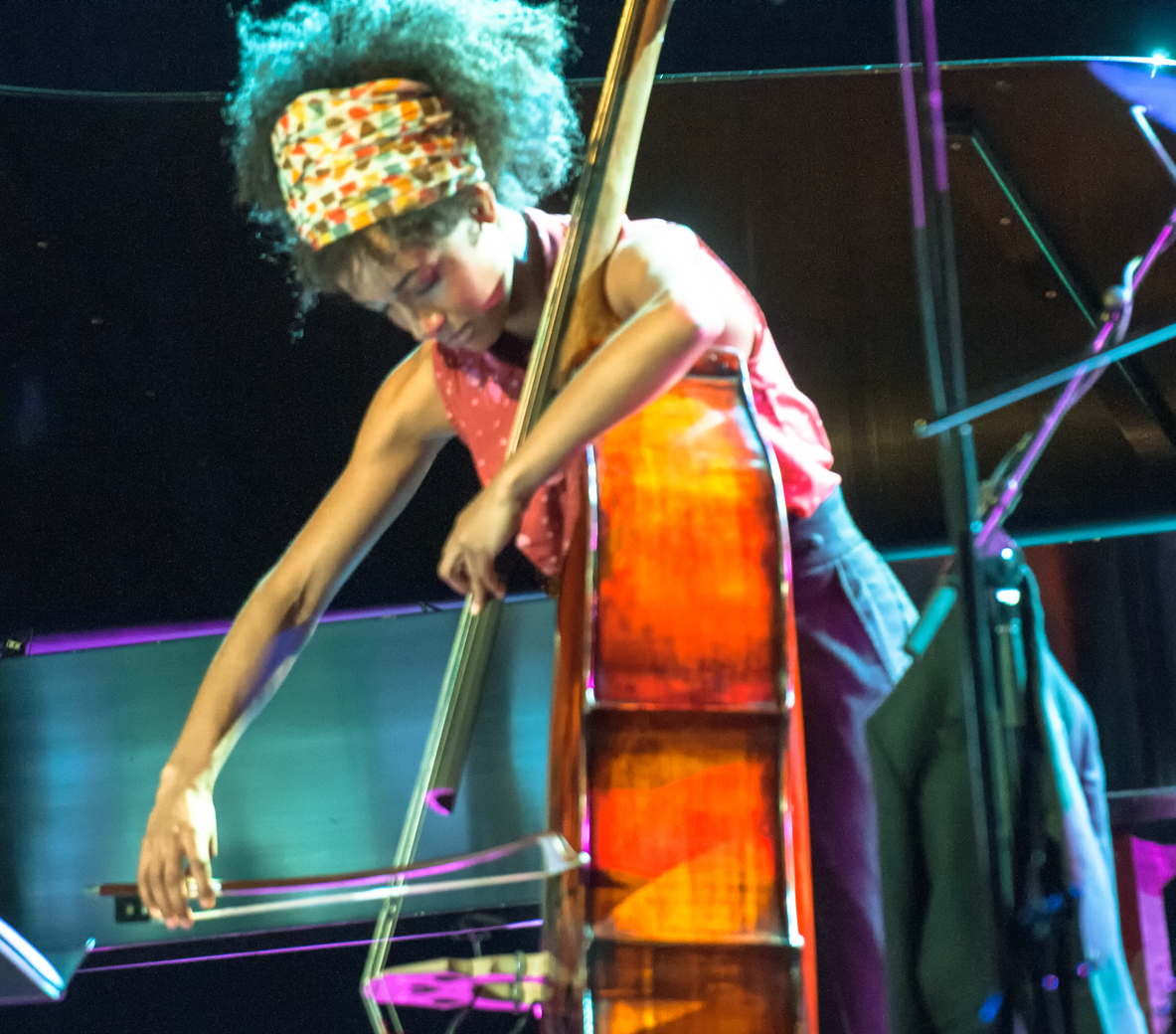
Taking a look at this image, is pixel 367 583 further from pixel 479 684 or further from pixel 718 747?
pixel 718 747

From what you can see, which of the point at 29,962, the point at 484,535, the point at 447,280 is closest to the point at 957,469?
→ the point at 484,535

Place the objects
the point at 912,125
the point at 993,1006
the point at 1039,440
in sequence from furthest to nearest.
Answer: the point at 1039,440
the point at 912,125
the point at 993,1006

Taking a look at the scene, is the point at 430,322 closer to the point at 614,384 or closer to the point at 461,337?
the point at 461,337

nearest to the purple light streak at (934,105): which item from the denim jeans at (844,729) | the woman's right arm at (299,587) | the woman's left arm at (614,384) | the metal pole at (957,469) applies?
the metal pole at (957,469)

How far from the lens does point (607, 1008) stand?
3.45 feet

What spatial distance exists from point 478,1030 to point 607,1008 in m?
1.73

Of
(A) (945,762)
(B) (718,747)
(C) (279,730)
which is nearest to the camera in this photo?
(A) (945,762)

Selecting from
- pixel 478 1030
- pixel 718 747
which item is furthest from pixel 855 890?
pixel 478 1030

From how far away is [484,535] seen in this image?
1165 mm

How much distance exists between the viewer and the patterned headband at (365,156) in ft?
4.08

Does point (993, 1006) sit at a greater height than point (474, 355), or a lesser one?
lesser

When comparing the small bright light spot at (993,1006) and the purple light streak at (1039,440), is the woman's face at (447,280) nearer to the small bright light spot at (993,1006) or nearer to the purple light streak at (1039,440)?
the purple light streak at (1039,440)

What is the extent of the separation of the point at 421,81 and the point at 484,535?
1.75ft

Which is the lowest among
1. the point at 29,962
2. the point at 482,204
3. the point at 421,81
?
the point at 29,962
